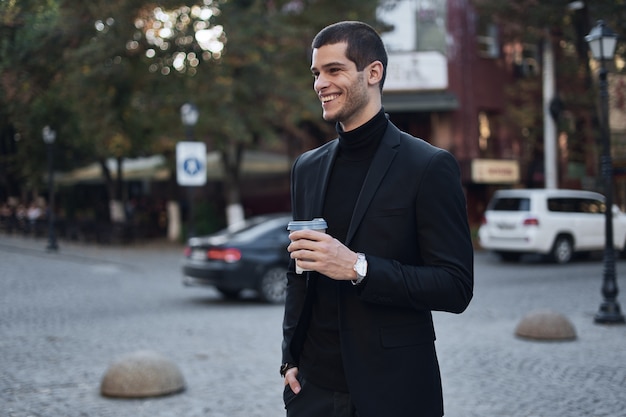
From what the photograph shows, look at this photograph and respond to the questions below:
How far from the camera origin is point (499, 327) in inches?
415

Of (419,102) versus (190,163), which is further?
(419,102)

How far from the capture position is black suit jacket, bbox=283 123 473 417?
250cm

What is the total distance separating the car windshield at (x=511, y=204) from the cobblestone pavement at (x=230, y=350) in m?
2.89

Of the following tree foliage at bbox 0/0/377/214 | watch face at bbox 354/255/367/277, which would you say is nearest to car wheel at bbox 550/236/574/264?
tree foliage at bbox 0/0/377/214

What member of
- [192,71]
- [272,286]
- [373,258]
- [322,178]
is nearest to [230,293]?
[272,286]

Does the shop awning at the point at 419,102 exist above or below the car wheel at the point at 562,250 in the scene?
above

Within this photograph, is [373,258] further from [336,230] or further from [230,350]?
[230,350]

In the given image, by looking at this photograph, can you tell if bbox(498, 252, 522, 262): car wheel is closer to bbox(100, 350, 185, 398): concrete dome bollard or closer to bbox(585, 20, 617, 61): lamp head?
bbox(585, 20, 617, 61): lamp head

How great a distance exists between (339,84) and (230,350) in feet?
22.5

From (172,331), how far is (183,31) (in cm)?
1375

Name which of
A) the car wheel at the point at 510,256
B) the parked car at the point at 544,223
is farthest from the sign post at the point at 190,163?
the car wheel at the point at 510,256

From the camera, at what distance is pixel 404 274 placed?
246 centimetres

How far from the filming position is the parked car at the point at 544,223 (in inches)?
787

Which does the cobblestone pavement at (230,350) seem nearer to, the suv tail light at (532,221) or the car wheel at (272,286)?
the car wheel at (272,286)
